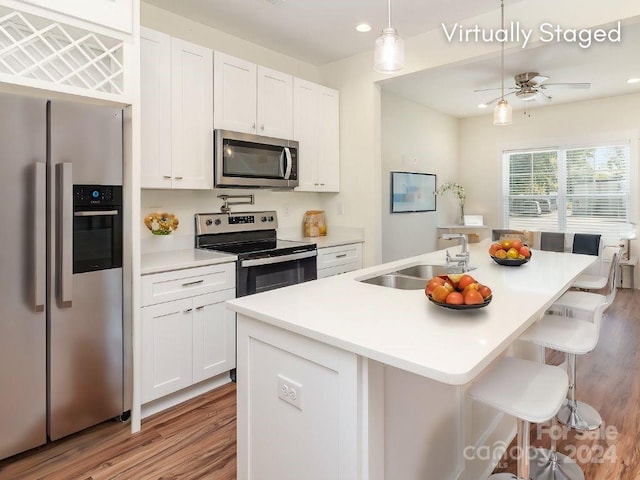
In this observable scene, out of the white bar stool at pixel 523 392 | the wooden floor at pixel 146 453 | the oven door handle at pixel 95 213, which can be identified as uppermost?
the oven door handle at pixel 95 213

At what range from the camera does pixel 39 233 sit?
1951mm

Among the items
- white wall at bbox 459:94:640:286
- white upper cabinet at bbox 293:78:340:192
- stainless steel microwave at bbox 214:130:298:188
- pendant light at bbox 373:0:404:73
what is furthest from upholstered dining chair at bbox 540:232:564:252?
pendant light at bbox 373:0:404:73

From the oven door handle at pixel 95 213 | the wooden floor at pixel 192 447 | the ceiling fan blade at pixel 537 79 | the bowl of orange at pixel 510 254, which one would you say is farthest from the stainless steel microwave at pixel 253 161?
the ceiling fan blade at pixel 537 79

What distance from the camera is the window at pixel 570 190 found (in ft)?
19.4

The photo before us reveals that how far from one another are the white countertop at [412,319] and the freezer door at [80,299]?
0.97 m

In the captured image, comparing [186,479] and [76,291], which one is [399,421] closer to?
[186,479]

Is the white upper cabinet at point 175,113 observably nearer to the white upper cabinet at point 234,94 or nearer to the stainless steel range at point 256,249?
the white upper cabinet at point 234,94

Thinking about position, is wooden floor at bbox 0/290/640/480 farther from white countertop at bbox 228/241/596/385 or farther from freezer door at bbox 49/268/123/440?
white countertop at bbox 228/241/596/385

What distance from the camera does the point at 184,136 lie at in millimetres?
2850

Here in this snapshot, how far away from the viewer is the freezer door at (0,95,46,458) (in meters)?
1.87

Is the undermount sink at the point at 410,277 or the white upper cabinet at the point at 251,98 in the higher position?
the white upper cabinet at the point at 251,98

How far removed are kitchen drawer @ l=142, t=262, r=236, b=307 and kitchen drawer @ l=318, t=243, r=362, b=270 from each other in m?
0.94

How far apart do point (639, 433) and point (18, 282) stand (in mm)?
3312

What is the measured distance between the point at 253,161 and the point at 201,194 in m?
0.52
